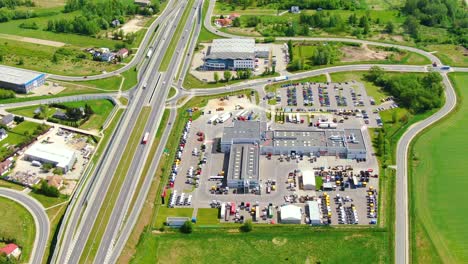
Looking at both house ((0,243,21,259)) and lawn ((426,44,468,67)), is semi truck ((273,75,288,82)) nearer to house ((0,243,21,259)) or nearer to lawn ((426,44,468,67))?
lawn ((426,44,468,67))

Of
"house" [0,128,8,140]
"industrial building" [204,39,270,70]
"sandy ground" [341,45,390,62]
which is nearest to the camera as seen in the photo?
"house" [0,128,8,140]

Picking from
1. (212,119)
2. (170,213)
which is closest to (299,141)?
(212,119)

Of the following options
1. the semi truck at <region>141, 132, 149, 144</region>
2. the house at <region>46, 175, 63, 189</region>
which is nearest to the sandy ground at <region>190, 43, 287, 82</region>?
the semi truck at <region>141, 132, 149, 144</region>

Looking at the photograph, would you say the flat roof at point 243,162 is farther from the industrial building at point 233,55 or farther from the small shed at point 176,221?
the industrial building at point 233,55

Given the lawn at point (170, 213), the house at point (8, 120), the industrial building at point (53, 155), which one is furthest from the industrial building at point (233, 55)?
the lawn at point (170, 213)

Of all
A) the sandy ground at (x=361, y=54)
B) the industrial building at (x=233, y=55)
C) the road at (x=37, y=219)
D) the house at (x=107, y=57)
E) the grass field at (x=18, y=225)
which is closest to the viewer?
the road at (x=37, y=219)

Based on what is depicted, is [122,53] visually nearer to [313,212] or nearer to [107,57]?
[107,57]

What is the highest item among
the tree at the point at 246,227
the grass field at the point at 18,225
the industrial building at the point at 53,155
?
the tree at the point at 246,227
